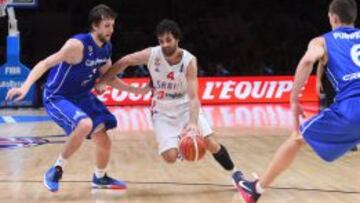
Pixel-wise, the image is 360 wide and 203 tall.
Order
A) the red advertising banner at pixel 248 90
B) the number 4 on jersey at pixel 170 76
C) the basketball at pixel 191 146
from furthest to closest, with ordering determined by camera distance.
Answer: the red advertising banner at pixel 248 90 < the number 4 on jersey at pixel 170 76 < the basketball at pixel 191 146

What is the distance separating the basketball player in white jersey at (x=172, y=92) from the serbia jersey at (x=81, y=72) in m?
0.17

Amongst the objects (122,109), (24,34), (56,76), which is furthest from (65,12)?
(56,76)

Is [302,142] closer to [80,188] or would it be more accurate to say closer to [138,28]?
[80,188]

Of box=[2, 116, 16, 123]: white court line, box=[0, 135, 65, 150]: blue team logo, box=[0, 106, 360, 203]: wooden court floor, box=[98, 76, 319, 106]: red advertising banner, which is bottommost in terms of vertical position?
box=[98, 76, 319, 106]: red advertising banner

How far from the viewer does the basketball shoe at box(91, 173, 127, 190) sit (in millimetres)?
5727

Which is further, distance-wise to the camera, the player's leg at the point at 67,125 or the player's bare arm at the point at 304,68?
the player's leg at the point at 67,125

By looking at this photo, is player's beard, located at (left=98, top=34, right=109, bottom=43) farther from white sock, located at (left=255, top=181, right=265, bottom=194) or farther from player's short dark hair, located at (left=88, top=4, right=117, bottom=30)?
white sock, located at (left=255, top=181, right=265, bottom=194)

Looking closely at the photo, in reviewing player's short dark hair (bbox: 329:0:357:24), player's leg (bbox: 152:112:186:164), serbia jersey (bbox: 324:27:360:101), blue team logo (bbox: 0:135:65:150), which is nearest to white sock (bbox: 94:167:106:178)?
player's leg (bbox: 152:112:186:164)

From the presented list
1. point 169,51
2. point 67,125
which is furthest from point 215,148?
point 67,125

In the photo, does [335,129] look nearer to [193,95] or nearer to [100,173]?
[193,95]

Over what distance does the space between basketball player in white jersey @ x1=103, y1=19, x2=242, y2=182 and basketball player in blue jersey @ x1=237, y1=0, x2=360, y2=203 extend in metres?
1.30

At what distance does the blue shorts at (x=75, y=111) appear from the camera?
538cm

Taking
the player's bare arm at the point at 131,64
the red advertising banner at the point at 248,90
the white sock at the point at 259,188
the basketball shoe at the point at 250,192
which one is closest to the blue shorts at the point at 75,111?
the player's bare arm at the point at 131,64

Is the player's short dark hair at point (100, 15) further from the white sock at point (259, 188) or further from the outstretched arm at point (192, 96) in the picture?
the white sock at point (259, 188)
